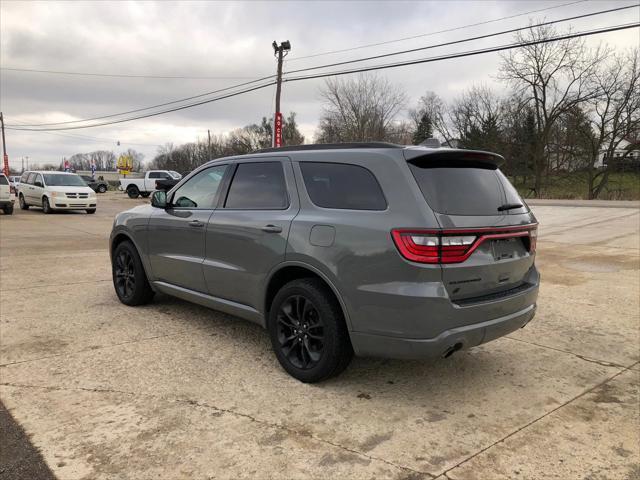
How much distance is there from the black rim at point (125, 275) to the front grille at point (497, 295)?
3.92m

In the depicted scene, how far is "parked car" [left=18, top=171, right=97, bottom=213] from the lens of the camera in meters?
19.6

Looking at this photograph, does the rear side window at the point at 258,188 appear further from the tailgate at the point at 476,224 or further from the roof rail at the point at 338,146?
the tailgate at the point at 476,224

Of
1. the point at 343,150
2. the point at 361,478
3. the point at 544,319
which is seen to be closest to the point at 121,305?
the point at 343,150

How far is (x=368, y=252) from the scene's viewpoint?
3.12 m

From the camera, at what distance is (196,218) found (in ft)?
15.3

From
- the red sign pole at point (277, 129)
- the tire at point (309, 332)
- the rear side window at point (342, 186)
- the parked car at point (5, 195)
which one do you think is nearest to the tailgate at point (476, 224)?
the rear side window at point (342, 186)

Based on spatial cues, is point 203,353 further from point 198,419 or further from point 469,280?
point 469,280

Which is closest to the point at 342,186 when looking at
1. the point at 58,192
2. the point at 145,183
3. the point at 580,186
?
the point at 58,192

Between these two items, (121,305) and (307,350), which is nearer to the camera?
(307,350)

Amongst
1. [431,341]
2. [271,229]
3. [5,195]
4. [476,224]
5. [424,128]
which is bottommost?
[431,341]

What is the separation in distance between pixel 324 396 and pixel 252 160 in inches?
84.1

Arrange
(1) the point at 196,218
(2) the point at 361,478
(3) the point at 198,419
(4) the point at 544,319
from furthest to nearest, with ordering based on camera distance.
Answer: (4) the point at 544,319
(1) the point at 196,218
(3) the point at 198,419
(2) the point at 361,478

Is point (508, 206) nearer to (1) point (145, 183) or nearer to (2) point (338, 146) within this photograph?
(2) point (338, 146)

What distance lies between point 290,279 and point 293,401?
3.03 feet
